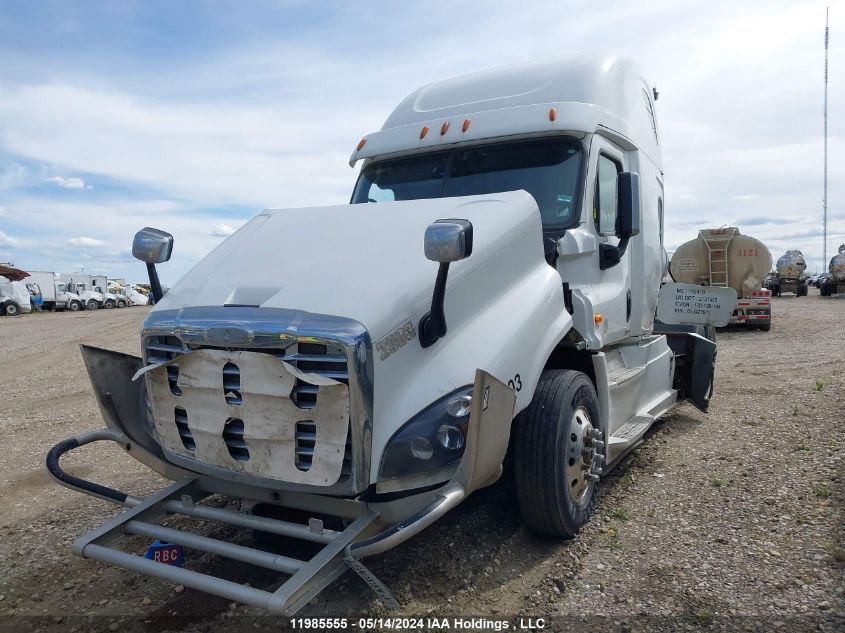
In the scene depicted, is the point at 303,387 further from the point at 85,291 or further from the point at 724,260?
the point at 85,291

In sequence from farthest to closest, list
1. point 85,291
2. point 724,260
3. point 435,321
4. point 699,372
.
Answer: point 85,291
point 724,260
point 699,372
point 435,321

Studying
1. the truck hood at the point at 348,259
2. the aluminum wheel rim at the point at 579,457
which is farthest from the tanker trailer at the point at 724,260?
the truck hood at the point at 348,259

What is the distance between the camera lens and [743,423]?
7035mm

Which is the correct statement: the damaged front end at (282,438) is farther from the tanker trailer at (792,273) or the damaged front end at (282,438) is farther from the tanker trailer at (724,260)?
the tanker trailer at (792,273)

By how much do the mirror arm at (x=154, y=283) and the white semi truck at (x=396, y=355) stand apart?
11mm

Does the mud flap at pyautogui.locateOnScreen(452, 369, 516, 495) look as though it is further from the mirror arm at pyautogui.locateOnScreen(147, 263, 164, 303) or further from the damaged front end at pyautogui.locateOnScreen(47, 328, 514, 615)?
the mirror arm at pyautogui.locateOnScreen(147, 263, 164, 303)

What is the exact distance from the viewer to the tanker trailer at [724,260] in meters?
15.5

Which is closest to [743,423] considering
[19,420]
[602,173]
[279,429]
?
[602,173]

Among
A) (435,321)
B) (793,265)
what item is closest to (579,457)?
(435,321)

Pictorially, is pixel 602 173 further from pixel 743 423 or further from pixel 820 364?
pixel 820 364

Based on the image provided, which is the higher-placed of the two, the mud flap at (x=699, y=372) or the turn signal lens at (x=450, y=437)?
the turn signal lens at (x=450, y=437)

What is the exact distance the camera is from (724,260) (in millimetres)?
15695

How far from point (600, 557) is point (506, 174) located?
2680mm

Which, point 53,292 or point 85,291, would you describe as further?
point 85,291
